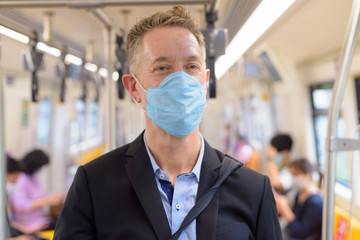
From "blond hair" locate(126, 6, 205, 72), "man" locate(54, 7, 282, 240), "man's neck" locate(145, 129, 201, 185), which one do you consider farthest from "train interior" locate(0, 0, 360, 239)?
"man's neck" locate(145, 129, 201, 185)

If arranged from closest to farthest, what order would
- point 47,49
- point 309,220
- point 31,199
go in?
point 47,49 < point 309,220 < point 31,199

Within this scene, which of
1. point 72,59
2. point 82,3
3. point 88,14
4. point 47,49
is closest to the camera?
point 82,3

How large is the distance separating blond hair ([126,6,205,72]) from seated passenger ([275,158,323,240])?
312 cm

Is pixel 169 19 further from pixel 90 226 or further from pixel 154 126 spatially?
pixel 90 226

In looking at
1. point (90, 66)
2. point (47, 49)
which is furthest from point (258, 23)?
point (90, 66)

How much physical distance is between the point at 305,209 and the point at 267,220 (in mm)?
2950

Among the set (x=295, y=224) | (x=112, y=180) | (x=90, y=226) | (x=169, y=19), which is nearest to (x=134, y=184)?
(x=112, y=180)

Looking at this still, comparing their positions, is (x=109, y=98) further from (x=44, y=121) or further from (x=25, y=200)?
(x=44, y=121)

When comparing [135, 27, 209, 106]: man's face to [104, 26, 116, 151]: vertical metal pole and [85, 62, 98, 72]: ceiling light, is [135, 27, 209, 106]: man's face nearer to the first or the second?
[104, 26, 116, 151]: vertical metal pole

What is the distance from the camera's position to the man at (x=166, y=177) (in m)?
1.24

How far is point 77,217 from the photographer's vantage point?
4.07 feet

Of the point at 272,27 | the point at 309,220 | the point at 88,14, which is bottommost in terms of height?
the point at 309,220

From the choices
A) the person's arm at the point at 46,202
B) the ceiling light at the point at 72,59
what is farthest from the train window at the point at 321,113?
the person's arm at the point at 46,202

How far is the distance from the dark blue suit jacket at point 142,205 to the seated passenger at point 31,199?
13.4 feet
